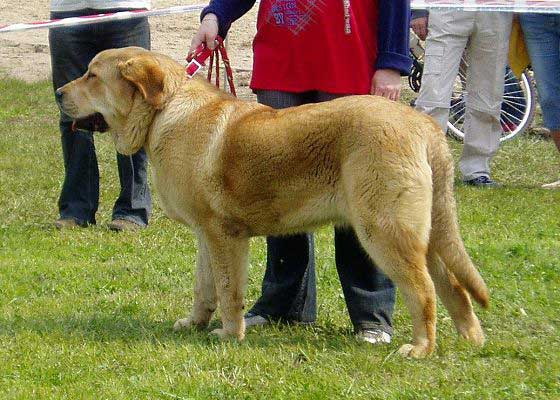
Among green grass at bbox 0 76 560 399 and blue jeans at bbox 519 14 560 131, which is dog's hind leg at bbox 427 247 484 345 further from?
blue jeans at bbox 519 14 560 131

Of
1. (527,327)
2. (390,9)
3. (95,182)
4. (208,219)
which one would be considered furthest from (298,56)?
(95,182)

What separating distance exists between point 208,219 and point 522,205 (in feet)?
13.6

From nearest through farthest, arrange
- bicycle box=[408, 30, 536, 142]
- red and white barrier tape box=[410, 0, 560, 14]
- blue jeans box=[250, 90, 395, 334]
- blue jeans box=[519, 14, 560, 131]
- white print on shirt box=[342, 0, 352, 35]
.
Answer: white print on shirt box=[342, 0, 352, 35], blue jeans box=[250, 90, 395, 334], red and white barrier tape box=[410, 0, 560, 14], blue jeans box=[519, 14, 560, 131], bicycle box=[408, 30, 536, 142]

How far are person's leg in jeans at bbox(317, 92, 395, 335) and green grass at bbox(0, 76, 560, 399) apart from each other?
12cm

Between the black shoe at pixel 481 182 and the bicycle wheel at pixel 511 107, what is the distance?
1.71 metres

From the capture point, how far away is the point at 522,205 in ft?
28.6

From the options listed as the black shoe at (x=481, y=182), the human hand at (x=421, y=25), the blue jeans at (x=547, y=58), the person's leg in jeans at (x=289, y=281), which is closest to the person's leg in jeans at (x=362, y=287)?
the person's leg in jeans at (x=289, y=281)

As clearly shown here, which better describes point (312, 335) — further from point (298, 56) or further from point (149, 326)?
point (298, 56)

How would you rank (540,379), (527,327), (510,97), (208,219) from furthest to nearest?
Answer: (510,97) < (527,327) < (208,219) < (540,379)

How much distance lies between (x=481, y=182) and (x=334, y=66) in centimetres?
456

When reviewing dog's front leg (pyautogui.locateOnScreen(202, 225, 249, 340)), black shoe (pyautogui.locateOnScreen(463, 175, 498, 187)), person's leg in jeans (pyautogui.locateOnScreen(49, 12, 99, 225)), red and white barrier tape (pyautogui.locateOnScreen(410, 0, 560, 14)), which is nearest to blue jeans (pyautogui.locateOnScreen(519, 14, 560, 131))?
red and white barrier tape (pyautogui.locateOnScreen(410, 0, 560, 14))

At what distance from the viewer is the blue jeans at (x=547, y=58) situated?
935cm

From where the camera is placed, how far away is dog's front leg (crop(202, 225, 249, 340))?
528 cm

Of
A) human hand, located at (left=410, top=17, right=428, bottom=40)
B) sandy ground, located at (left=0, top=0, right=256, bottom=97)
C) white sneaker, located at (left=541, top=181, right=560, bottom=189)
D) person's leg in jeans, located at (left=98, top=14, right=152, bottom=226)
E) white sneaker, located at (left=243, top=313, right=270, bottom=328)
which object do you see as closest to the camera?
white sneaker, located at (left=243, top=313, right=270, bottom=328)
